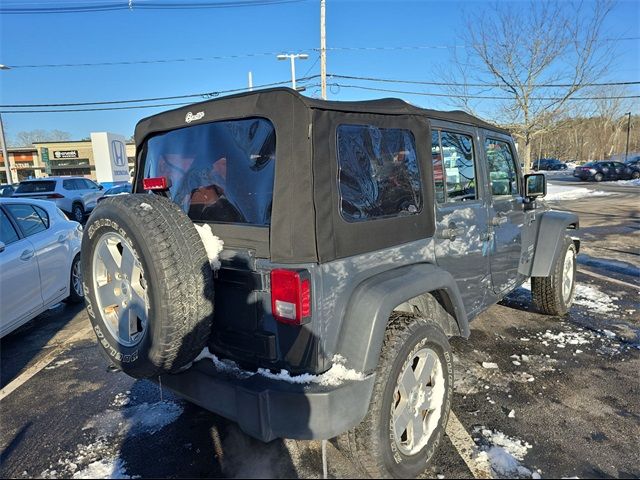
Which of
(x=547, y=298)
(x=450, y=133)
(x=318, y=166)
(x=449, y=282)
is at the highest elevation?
(x=450, y=133)

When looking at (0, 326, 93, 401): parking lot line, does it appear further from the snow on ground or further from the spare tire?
the spare tire

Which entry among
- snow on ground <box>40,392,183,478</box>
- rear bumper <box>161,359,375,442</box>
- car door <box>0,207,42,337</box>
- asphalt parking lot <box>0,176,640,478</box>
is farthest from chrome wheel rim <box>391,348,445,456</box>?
car door <box>0,207,42,337</box>

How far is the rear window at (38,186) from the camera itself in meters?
15.3

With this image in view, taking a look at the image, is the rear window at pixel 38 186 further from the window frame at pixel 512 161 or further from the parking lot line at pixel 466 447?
the parking lot line at pixel 466 447

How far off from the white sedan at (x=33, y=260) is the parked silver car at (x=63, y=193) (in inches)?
436

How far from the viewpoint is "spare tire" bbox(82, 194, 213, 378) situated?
6.48ft

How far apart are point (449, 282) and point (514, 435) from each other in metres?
1.04

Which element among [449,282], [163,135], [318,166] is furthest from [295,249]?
[163,135]

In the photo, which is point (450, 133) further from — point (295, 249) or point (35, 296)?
point (35, 296)

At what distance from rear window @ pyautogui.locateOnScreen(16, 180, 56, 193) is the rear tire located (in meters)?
16.2

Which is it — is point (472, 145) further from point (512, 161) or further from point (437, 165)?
point (512, 161)

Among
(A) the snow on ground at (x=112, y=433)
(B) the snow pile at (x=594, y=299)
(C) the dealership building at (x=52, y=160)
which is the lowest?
(B) the snow pile at (x=594, y=299)

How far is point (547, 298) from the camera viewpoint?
14.8ft

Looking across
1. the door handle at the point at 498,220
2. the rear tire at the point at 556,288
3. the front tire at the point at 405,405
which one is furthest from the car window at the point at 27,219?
the rear tire at the point at 556,288
